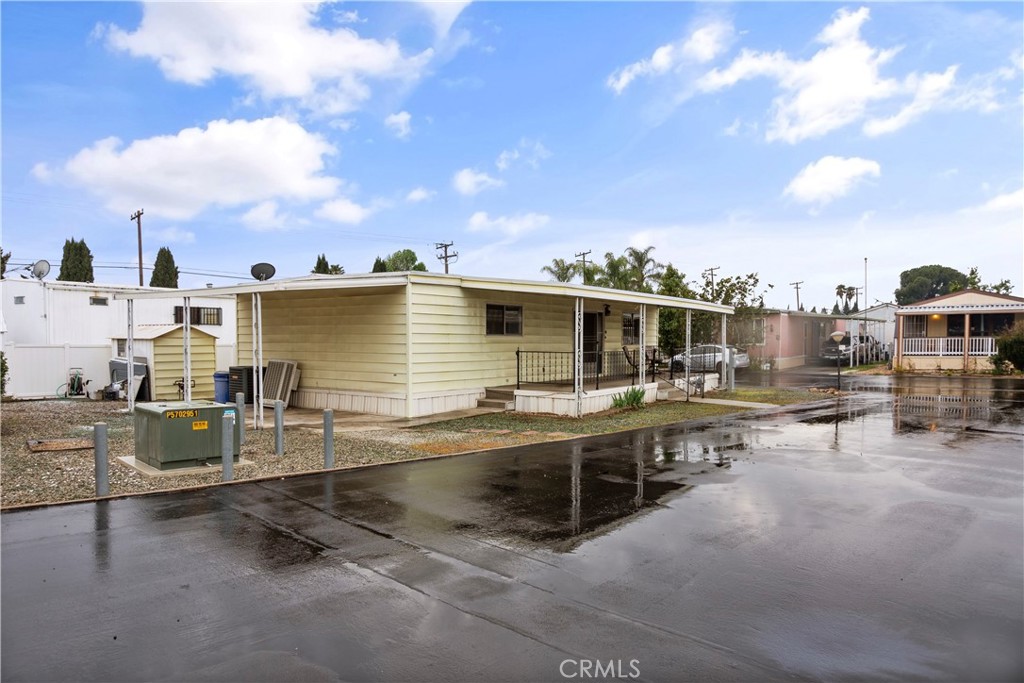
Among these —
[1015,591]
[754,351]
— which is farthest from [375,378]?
[754,351]

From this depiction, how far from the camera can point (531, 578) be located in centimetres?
456

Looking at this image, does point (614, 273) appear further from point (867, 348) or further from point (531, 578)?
point (531, 578)

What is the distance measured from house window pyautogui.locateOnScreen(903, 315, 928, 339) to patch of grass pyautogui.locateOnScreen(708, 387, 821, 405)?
14.2m

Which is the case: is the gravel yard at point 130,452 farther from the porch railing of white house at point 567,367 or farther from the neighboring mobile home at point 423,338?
the porch railing of white house at point 567,367

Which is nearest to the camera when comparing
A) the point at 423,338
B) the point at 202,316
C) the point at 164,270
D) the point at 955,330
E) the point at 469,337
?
the point at 423,338

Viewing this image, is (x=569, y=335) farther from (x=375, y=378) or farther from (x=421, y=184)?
(x=421, y=184)

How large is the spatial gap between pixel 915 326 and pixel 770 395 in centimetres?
1691

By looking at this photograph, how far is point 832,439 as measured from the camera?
441 inches

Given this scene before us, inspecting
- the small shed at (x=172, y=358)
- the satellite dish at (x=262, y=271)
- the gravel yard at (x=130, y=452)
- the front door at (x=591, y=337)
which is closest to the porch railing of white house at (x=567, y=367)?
the front door at (x=591, y=337)

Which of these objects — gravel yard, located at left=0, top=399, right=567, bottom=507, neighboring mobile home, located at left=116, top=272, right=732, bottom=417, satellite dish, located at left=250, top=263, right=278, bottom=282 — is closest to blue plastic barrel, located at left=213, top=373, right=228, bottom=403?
neighboring mobile home, located at left=116, top=272, right=732, bottom=417

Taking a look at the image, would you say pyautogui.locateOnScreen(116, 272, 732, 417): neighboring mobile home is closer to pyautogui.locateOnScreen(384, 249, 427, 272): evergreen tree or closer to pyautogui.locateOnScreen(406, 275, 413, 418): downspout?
pyautogui.locateOnScreen(406, 275, 413, 418): downspout

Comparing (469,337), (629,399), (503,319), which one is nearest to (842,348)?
(629,399)

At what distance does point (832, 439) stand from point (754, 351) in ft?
79.8

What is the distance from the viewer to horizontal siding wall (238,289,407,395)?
1428cm
